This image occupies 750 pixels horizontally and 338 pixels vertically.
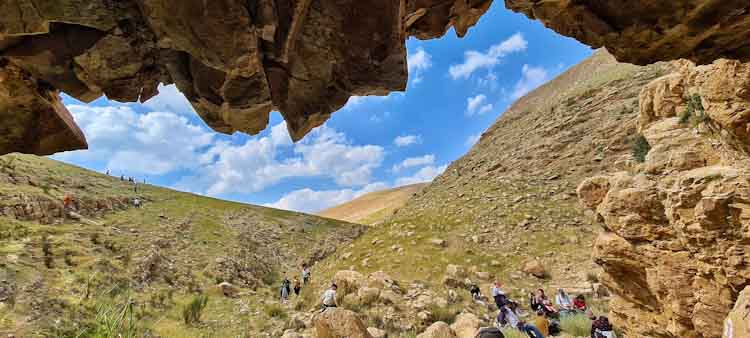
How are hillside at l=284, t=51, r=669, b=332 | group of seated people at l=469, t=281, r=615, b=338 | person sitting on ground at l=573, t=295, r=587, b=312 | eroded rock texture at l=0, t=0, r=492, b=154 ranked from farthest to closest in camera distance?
1. hillside at l=284, t=51, r=669, b=332
2. person sitting on ground at l=573, t=295, r=587, b=312
3. group of seated people at l=469, t=281, r=615, b=338
4. eroded rock texture at l=0, t=0, r=492, b=154

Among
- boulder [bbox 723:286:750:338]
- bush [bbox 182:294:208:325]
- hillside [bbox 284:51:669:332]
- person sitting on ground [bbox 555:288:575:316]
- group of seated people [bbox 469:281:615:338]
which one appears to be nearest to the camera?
boulder [bbox 723:286:750:338]

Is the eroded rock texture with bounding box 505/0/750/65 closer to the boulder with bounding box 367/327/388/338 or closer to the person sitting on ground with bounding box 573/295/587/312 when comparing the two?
the boulder with bounding box 367/327/388/338

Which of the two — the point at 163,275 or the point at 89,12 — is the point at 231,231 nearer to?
the point at 163,275

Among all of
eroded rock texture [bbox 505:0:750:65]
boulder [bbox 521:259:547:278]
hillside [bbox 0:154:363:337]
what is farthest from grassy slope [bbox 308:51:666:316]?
eroded rock texture [bbox 505:0:750:65]

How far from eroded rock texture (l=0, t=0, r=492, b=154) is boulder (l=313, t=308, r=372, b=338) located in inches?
178

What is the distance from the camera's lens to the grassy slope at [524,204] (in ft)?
53.8

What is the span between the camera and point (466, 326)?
9562 millimetres

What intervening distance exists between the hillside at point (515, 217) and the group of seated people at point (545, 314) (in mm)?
678

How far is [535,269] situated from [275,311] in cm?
1149

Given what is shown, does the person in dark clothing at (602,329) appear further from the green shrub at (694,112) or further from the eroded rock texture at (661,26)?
the eroded rock texture at (661,26)

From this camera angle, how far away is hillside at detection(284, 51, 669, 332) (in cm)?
1458

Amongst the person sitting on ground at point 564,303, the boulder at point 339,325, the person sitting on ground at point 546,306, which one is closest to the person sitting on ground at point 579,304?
the person sitting on ground at point 564,303

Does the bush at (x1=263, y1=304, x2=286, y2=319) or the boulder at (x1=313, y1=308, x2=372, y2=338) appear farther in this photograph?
the bush at (x1=263, y1=304, x2=286, y2=319)

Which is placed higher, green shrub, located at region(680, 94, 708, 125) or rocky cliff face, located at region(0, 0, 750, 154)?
rocky cliff face, located at region(0, 0, 750, 154)
